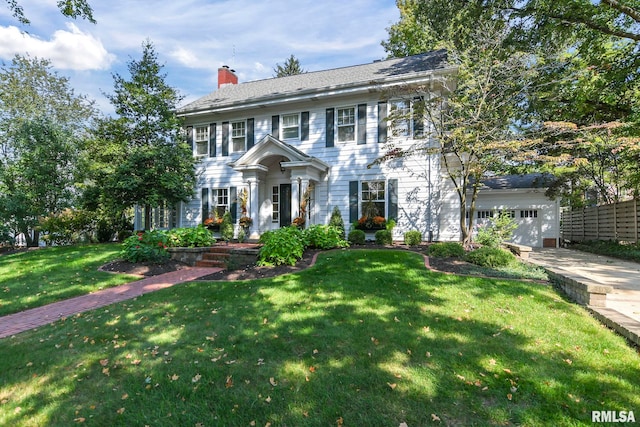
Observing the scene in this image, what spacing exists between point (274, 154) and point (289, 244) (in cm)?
525

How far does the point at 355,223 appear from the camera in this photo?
11.2 metres

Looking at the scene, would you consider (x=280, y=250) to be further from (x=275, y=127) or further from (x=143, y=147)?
(x=143, y=147)

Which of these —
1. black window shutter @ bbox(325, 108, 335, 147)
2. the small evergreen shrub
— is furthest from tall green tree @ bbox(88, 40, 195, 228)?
black window shutter @ bbox(325, 108, 335, 147)

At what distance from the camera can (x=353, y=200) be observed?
11664mm

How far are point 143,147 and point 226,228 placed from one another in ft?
15.4

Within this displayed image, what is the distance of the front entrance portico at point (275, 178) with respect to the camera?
36.6ft

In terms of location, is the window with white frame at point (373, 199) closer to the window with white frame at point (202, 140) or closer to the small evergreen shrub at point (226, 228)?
the small evergreen shrub at point (226, 228)

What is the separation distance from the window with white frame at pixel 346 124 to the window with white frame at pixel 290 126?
1.78 metres

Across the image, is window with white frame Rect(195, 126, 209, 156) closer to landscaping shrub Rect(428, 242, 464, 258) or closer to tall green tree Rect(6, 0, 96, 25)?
tall green tree Rect(6, 0, 96, 25)

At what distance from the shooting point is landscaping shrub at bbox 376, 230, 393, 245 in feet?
33.9

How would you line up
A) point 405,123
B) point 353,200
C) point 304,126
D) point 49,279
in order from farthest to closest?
point 304,126 → point 353,200 → point 405,123 → point 49,279

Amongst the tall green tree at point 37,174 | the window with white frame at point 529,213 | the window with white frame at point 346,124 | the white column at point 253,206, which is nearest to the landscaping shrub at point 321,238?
the white column at point 253,206

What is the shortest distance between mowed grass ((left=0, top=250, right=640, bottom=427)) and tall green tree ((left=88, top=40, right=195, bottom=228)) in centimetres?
868

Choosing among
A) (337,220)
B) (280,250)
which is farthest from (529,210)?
(280,250)
